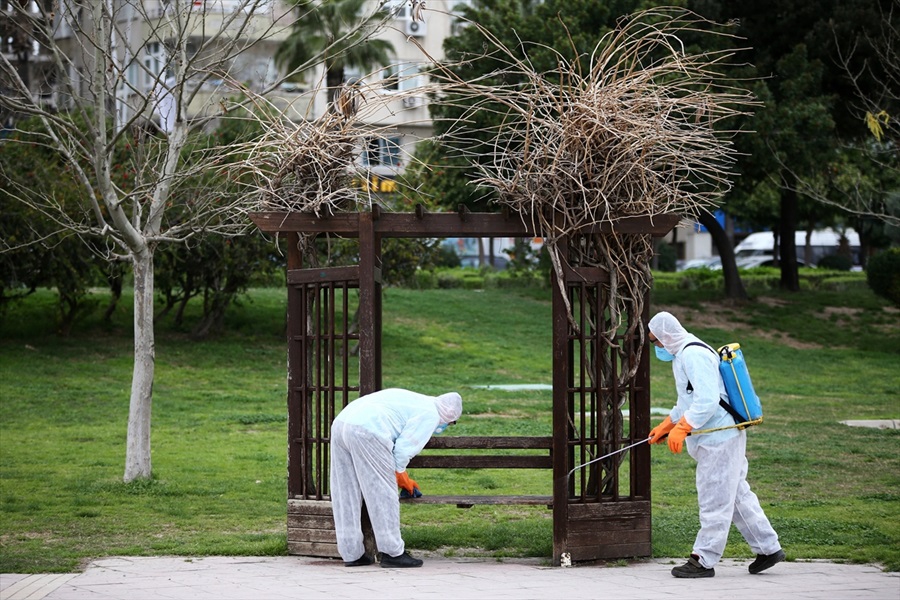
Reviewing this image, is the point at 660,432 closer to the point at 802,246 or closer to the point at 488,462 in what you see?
the point at 488,462

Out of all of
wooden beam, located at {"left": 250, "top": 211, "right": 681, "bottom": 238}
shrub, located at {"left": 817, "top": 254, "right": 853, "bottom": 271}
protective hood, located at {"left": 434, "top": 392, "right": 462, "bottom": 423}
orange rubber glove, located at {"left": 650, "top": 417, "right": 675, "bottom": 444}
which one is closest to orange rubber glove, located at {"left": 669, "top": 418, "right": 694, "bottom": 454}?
orange rubber glove, located at {"left": 650, "top": 417, "right": 675, "bottom": 444}

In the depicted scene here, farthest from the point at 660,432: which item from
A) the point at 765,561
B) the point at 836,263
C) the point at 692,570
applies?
the point at 836,263

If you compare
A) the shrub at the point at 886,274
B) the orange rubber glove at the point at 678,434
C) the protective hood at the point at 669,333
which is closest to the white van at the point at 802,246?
the shrub at the point at 886,274

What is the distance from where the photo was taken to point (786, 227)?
29578mm

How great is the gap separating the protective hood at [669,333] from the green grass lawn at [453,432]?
1.57 meters

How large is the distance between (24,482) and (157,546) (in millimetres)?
3493

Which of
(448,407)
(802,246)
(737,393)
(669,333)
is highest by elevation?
(802,246)

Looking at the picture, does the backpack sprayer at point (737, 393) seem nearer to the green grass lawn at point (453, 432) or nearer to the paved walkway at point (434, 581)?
the paved walkway at point (434, 581)

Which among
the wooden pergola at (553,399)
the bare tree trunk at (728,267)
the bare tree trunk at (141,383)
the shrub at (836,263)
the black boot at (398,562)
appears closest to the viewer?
the black boot at (398,562)

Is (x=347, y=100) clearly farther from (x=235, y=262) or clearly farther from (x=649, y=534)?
(x=235, y=262)

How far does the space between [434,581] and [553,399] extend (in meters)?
1.49

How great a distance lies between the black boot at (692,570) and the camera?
729 cm

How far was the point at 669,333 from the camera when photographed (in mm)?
7684

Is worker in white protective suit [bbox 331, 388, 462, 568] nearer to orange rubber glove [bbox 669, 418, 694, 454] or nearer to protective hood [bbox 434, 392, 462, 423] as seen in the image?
protective hood [bbox 434, 392, 462, 423]
